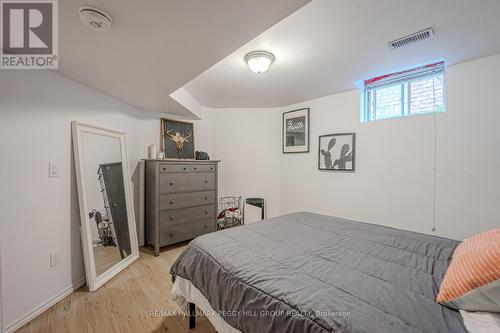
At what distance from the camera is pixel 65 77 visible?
1894mm

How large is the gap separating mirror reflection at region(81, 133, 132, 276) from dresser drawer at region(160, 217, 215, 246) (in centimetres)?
41

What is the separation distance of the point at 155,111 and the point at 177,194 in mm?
1328

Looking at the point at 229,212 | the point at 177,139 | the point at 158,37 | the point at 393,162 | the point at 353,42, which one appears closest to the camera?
the point at 158,37

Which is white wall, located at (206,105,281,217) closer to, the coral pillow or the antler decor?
the antler decor

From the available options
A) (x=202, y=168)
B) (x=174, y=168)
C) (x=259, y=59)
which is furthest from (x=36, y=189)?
(x=259, y=59)

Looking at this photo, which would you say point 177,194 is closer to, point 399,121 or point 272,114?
point 272,114

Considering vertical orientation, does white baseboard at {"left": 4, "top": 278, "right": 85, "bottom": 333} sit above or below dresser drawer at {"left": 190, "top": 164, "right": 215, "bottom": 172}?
below

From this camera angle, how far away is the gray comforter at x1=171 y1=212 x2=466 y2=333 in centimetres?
75

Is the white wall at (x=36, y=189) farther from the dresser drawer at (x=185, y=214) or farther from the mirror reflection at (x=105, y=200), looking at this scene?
the dresser drawer at (x=185, y=214)

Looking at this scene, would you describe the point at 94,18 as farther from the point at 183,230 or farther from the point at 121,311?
the point at 183,230

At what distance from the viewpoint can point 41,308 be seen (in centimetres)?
165

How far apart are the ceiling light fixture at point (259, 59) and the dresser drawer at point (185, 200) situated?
190 cm

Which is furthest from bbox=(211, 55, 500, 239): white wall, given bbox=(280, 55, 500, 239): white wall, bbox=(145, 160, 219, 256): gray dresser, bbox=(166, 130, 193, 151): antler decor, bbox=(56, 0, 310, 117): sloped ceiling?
bbox=(56, 0, 310, 117): sloped ceiling

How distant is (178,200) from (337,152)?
7.65ft
